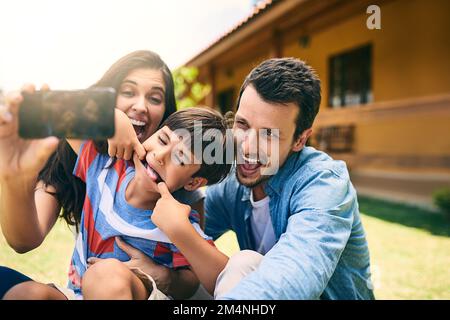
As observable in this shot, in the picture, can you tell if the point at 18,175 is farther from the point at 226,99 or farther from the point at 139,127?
the point at 226,99

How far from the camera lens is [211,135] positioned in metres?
1.23

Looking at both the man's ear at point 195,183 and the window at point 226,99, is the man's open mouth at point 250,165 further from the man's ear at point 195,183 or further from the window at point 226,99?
the window at point 226,99

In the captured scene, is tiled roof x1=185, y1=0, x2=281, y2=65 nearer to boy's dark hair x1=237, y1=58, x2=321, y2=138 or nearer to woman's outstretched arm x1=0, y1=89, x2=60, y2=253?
boy's dark hair x1=237, y1=58, x2=321, y2=138

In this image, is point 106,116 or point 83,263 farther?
point 83,263

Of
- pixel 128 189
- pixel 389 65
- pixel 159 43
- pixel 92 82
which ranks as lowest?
pixel 128 189

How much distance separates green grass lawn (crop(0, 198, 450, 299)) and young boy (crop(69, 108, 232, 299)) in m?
1.44

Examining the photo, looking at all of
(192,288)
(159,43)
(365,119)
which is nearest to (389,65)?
(365,119)

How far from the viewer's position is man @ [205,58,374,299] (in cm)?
106

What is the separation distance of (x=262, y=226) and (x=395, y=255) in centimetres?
213

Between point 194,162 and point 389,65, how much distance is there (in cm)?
483

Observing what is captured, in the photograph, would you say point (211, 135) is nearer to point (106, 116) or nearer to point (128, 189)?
point (128, 189)

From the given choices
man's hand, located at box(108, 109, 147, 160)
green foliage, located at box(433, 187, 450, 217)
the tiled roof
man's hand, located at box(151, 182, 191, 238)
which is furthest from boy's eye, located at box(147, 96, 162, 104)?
green foliage, located at box(433, 187, 450, 217)

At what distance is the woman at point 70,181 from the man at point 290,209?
21 cm
